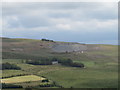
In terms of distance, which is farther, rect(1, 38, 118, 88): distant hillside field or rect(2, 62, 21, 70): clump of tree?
rect(2, 62, 21, 70): clump of tree

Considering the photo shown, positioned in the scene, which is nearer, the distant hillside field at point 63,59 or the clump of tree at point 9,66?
the distant hillside field at point 63,59

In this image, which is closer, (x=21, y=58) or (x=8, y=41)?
(x=21, y=58)

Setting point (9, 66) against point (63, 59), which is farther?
point (63, 59)

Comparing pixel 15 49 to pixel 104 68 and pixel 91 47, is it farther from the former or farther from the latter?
pixel 104 68

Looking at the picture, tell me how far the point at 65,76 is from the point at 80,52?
23.2 meters

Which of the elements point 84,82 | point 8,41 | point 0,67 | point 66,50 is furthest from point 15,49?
point 84,82

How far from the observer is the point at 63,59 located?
88.1 meters

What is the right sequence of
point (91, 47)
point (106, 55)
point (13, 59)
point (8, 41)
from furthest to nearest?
point (8, 41) < point (91, 47) < point (106, 55) < point (13, 59)

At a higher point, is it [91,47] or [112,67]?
[91,47]

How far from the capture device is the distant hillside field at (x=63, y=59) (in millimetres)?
65938

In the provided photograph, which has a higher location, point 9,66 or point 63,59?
point 63,59

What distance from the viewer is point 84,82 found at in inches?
2630

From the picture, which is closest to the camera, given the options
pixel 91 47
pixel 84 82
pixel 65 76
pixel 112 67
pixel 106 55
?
pixel 84 82

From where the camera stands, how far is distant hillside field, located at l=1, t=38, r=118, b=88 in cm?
6594
